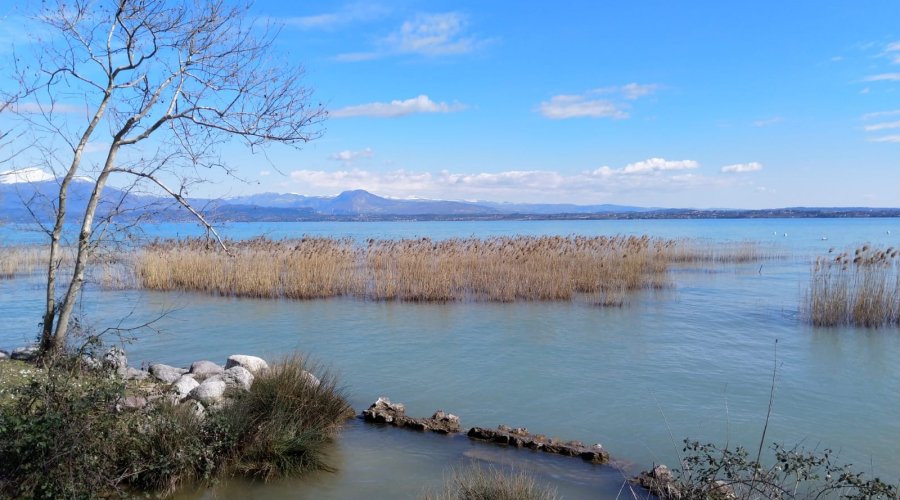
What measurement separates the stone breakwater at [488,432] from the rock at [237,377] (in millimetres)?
1564

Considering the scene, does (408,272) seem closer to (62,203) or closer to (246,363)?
(246,363)

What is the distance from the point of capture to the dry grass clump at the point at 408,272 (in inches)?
715

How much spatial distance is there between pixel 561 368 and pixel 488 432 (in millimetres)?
3966

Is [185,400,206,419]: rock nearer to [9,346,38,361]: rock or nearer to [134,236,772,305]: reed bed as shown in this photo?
[9,346,38,361]: rock

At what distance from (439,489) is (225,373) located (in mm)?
4001

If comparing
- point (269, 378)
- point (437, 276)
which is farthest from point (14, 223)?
point (437, 276)

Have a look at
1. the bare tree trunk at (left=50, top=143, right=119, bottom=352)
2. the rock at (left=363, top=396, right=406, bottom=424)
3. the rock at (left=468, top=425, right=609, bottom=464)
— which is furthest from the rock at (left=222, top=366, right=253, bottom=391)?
the rock at (left=468, top=425, right=609, bottom=464)

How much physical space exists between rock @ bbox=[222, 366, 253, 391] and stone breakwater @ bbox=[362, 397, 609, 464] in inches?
61.6

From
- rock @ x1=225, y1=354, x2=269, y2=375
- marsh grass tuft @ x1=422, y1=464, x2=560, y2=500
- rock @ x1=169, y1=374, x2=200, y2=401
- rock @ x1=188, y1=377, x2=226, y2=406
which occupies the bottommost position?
rock @ x1=225, y1=354, x2=269, y2=375

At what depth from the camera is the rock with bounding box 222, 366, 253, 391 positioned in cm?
786

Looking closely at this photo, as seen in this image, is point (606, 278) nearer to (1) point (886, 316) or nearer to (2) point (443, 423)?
(1) point (886, 316)

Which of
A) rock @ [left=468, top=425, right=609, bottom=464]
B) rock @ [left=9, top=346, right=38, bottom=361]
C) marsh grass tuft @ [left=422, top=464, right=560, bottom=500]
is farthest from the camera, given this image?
rock @ [left=9, top=346, right=38, bottom=361]

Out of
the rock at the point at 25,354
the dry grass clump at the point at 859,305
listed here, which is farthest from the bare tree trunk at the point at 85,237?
the dry grass clump at the point at 859,305

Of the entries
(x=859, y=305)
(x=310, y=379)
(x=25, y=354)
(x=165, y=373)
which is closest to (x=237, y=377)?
(x=310, y=379)
